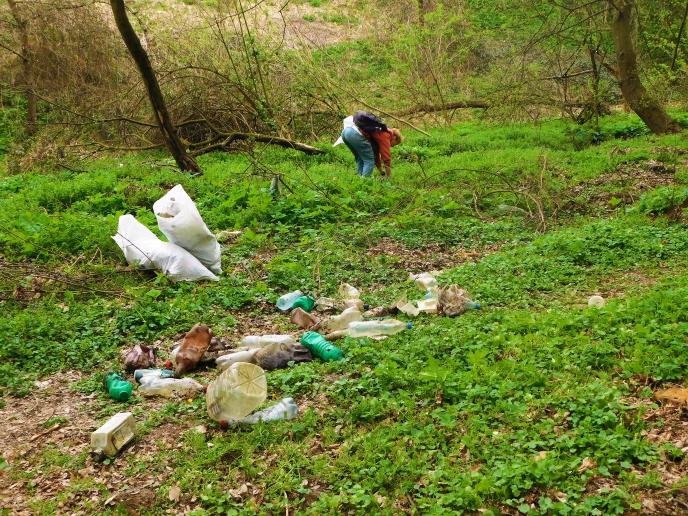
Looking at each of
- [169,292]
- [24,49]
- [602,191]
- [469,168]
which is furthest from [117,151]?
[602,191]

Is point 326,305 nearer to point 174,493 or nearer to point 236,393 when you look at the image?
point 236,393

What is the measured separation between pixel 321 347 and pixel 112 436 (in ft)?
4.80

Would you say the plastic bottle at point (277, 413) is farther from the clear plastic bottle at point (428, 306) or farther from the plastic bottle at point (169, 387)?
the clear plastic bottle at point (428, 306)

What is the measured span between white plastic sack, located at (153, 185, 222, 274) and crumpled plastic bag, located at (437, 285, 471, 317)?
2284 mm

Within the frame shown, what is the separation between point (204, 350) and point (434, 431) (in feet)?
6.07

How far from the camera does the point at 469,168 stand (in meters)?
9.93

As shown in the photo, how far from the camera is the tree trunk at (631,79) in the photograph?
38.9 ft

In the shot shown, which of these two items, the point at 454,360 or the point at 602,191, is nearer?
the point at 454,360

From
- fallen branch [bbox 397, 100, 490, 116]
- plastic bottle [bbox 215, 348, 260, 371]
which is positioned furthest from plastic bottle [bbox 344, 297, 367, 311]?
fallen branch [bbox 397, 100, 490, 116]

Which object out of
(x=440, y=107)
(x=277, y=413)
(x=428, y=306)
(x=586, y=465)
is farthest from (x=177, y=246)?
(x=440, y=107)

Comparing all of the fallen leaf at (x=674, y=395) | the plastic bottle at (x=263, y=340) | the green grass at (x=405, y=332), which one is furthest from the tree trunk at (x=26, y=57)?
the fallen leaf at (x=674, y=395)

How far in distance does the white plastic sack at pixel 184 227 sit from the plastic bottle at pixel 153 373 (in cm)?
199

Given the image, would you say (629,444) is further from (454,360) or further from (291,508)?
(291,508)

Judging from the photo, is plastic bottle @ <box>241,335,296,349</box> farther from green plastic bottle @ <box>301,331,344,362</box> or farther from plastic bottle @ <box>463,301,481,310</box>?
plastic bottle @ <box>463,301,481,310</box>
